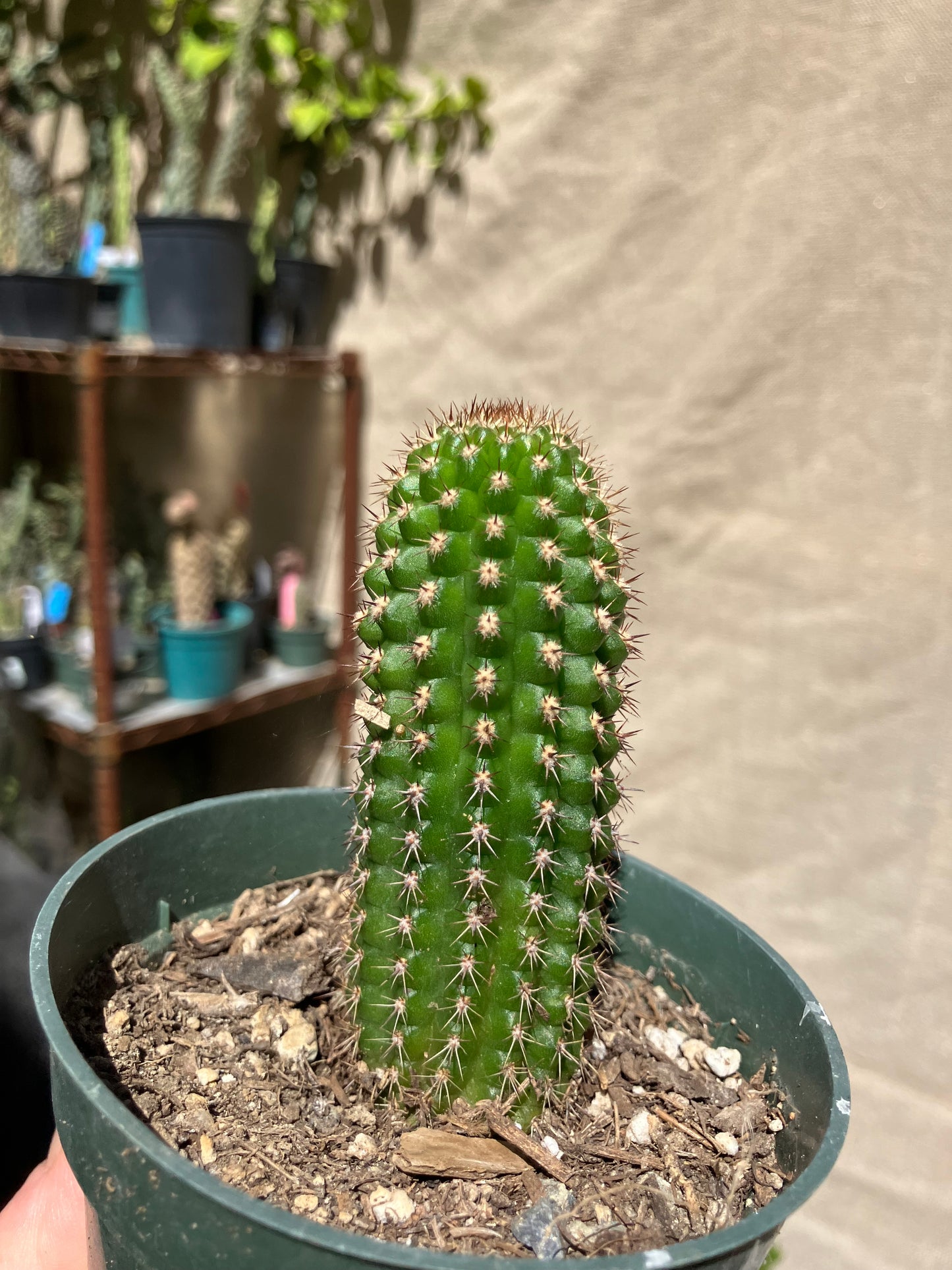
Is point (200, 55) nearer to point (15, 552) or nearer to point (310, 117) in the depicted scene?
point (310, 117)

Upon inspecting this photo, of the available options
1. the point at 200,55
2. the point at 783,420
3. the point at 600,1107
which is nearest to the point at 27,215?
the point at 200,55

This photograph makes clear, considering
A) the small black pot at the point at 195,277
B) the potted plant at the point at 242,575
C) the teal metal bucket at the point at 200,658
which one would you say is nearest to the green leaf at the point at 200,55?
the small black pot at the point at 195,277

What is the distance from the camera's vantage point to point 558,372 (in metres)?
1.48

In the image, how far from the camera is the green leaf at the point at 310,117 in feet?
Result: 5.55

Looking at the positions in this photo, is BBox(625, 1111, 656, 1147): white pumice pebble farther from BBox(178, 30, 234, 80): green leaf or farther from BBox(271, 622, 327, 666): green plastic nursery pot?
BBox(178, 30, 234, 80): green leaf

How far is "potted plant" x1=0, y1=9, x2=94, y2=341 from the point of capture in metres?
1.71

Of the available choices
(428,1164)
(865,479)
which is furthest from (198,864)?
(865,479)

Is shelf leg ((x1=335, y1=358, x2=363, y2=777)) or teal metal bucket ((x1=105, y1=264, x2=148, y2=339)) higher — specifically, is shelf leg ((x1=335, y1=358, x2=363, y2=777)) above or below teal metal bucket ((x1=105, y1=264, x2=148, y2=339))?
below

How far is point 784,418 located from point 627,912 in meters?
0.81

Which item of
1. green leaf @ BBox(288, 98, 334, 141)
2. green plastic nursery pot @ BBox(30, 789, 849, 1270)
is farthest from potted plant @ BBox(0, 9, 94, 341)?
green plastic nursery pot @ BBox(30, 789, 849, 1270)

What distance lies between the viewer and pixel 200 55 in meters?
1.68

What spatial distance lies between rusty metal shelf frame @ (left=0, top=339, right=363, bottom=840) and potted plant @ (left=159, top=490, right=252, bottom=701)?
6 cm

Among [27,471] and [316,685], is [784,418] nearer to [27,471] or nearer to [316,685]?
[316,685]

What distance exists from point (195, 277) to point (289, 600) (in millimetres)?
692
